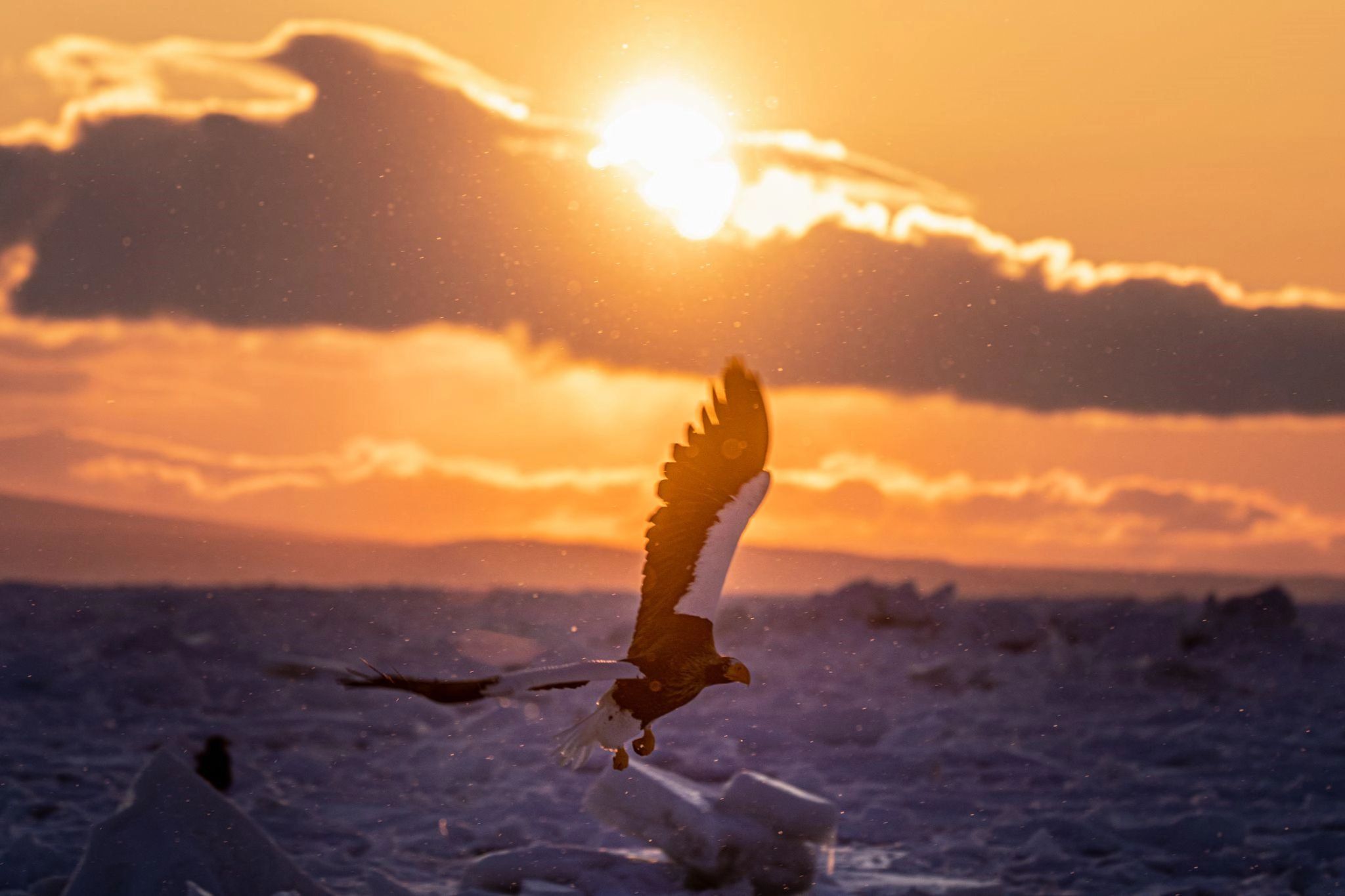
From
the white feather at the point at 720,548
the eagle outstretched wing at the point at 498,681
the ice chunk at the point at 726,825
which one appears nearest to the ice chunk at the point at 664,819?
the ice chunk at the point at 726,825

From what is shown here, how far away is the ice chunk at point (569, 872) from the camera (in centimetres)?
1088

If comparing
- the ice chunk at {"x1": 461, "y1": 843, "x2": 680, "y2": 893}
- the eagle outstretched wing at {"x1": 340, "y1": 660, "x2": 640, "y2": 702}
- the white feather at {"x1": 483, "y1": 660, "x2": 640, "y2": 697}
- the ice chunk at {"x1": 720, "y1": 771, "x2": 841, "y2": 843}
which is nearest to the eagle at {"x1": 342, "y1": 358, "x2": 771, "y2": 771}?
the eagle outstretched wing at {"x1": 340, "y1": 660, "x2": 640, "y2": 702}

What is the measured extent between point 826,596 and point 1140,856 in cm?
3121

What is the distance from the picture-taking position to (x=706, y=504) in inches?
229

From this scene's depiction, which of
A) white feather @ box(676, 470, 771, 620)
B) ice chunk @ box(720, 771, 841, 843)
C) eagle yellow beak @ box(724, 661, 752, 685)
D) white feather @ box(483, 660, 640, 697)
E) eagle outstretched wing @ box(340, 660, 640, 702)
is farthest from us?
ice chunk @ box(720, 771, 841, 843)

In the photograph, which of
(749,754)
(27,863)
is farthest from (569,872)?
(749,754)

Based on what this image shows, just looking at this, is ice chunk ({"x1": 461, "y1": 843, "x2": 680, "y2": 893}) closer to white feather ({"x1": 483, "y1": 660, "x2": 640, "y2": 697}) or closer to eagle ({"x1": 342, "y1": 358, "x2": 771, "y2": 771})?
eagle ({"x1": 342, "y1": 358, "x2": 771, "y2": 771})

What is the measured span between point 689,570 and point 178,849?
562 cm

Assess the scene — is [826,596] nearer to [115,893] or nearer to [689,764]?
[689,764]

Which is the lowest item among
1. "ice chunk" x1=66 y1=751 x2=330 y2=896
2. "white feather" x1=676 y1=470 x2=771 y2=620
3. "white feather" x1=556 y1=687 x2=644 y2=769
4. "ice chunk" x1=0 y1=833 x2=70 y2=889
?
"ice chunk" x1=0 y1=833 x2=70 y2=889

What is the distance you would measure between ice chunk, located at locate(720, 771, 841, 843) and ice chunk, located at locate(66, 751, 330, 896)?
11.1 ft

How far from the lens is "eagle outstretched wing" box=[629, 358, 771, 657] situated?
18.6 ft

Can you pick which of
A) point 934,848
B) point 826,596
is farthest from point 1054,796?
point 826,596

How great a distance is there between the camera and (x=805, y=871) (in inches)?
434
